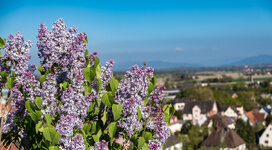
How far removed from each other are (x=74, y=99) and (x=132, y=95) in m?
0.61

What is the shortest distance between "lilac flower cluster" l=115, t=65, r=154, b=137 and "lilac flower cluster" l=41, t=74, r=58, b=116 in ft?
2.20

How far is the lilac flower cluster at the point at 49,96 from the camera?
10.3 ft

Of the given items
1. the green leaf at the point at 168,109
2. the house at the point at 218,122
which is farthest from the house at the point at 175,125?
the green leaf at the point at 168,109

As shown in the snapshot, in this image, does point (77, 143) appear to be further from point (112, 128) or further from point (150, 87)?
point (150, 87)

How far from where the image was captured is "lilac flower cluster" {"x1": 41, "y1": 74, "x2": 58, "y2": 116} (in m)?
3.14

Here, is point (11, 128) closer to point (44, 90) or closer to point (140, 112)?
point (44, 90)

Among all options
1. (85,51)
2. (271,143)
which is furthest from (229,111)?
(85,51)

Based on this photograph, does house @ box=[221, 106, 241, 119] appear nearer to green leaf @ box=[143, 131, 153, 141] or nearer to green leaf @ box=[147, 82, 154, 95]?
green leaf @ box=[147, 82, 154, 95]

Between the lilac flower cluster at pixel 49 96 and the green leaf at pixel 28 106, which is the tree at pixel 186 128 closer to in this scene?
the lilac flower cluster at pixel 49 96

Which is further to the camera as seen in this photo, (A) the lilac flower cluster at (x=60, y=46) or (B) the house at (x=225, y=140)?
(B) the house at (x=225, y=140)

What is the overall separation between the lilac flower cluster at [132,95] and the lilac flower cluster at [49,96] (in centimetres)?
67

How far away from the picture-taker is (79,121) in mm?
3102

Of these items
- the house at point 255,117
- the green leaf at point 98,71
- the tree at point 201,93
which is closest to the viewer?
the green leaf at point 98,71

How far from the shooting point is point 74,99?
10.3ft
